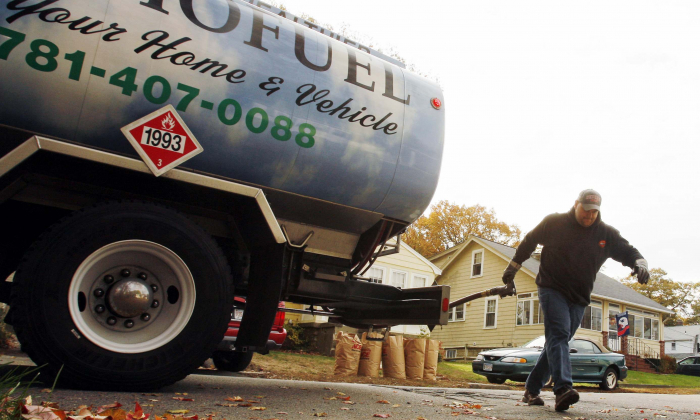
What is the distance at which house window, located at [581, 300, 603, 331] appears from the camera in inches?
955

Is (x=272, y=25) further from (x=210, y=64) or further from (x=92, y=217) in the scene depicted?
(x=92, y=217)

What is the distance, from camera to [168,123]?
11.4 feet

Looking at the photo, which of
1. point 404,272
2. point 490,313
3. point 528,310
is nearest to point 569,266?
point 404,272

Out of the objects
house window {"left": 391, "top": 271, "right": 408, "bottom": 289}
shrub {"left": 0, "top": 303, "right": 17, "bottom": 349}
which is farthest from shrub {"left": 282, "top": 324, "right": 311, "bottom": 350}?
shrub {"left": 0, "top": 303, "right": 17, "bottom": 349}

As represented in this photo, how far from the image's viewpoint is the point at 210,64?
3.65m

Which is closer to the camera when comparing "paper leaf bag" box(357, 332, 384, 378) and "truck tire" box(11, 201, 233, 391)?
"truck tire" box(11, 201, 233, 391)

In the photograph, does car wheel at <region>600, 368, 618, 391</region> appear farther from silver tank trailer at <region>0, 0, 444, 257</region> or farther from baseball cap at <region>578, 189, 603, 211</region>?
silver tank trailer at <region>0, 0, 444, 257</region>

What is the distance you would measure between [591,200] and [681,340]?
63733 mm

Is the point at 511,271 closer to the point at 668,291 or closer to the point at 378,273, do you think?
the point at 378,273

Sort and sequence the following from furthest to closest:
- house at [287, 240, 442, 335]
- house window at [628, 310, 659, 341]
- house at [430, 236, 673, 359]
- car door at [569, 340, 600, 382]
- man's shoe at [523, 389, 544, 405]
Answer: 1. house window at [628, 310, 659, 341]
2. house at [430, 236, 673, 359]
3. house at [287, 240, 442, 335]
4. car door at [569, 340, 600, 382]
5. man's shoe at [523, 389, 544, 405]

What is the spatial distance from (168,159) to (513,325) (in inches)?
878

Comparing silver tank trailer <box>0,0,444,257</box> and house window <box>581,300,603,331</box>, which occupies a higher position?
house window <box>581,300,603,331</box>

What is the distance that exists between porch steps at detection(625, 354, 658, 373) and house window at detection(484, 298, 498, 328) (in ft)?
20.7

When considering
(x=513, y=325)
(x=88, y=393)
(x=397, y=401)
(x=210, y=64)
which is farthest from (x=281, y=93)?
(x=513, y=325)
